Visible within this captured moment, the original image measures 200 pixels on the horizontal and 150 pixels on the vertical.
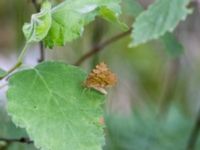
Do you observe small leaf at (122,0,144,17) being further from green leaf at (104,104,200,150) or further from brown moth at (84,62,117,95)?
green leaf at (104,104,200,150)

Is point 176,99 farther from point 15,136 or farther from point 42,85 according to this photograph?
point 42,85

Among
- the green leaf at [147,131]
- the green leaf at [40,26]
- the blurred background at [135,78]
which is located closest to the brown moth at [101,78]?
the green leaf at [40,26]

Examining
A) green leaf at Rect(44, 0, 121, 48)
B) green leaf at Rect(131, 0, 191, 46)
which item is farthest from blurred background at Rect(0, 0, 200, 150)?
green leaf at Rect(44, 0, 121, 48)

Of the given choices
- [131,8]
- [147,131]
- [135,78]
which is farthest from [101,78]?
[135,78]

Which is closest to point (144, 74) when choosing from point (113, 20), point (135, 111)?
point (135, 111)

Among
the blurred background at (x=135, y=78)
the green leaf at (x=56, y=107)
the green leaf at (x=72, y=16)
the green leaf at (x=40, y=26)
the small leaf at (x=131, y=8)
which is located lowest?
the green leaf at (x=56, y=107)

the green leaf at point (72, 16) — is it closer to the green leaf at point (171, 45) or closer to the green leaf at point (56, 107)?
the green leaf at point (56, 107)
